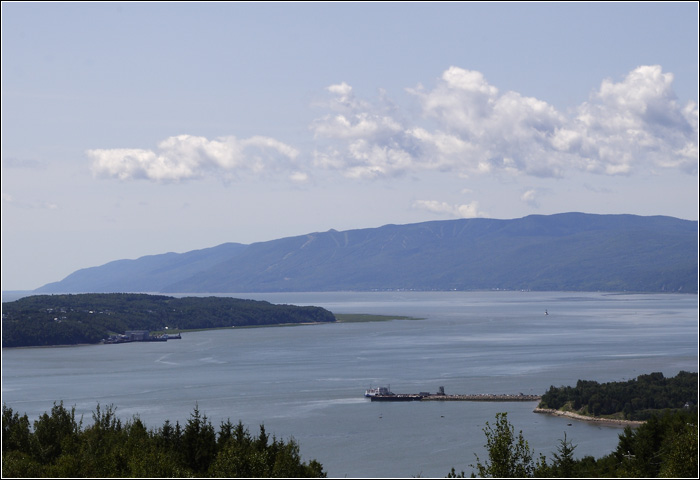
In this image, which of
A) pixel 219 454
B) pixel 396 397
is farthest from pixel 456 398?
pixel 219 454

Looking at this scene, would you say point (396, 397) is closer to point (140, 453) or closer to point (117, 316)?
point (140, 453)

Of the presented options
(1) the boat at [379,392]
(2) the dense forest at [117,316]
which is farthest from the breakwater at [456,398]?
(2) the dense forest at [117,316]

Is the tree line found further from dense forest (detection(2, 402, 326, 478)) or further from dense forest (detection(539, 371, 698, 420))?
dense forest (detection(539, 371, 698, 420))

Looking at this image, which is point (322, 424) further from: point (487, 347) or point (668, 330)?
point (668, 330)

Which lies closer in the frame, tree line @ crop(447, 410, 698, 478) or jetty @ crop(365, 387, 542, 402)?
tree line @ crop(447, 410, 698, 478)

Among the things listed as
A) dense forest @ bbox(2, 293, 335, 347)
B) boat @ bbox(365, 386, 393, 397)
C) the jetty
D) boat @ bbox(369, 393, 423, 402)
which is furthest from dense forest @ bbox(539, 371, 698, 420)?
dense forest @ bbox(2, 293, 335, 347)

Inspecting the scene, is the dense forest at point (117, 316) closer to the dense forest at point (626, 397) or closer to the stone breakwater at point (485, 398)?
the stone breakwater at point (485, 398)

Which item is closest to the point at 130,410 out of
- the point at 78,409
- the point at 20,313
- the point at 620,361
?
the point at 78,409
